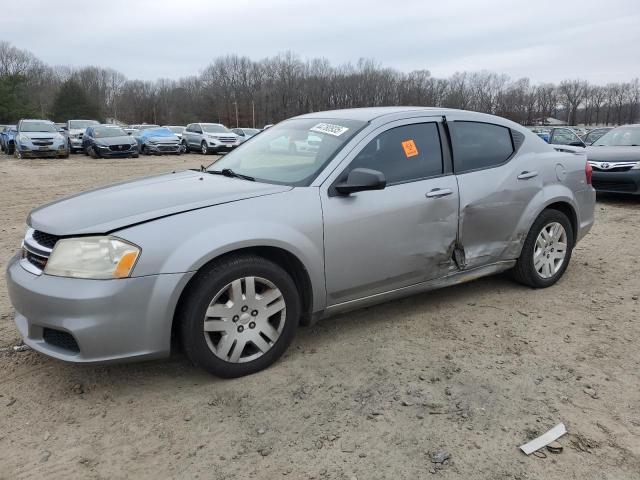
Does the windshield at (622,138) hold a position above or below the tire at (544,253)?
above

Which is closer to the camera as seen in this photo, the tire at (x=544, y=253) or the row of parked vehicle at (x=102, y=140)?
the tire at (x=544, y=253)

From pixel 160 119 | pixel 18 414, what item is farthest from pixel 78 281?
pixel 160 119

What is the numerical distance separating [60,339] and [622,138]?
37.0 feet

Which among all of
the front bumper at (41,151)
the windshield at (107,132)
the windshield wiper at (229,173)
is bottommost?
the windshield wiper at (229,173)

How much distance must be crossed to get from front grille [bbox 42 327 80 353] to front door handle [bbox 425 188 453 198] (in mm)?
2448

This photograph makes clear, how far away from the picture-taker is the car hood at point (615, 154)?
30.5 ft

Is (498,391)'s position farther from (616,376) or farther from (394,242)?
(394,242)

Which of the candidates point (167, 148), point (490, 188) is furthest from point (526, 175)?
point (167, 148)

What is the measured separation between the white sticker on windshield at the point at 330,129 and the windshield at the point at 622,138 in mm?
8850

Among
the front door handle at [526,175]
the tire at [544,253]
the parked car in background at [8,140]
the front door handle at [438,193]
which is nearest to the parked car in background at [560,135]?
the tire at [544,253]

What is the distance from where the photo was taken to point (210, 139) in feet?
83.8

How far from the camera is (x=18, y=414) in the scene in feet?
8.95

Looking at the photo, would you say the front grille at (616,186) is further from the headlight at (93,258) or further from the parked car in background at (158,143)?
the parked car in background at (158,143)

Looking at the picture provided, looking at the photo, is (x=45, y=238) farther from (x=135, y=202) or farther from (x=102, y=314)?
(x=102, y=314)
